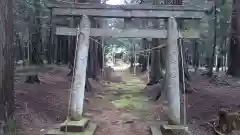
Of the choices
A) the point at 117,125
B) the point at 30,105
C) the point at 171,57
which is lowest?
the point at 117,125

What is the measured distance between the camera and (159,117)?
8.67 m

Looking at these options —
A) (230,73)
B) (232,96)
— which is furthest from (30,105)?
(230,73)

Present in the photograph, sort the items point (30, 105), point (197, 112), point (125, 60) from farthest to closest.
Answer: point (125, 60) < point (197, 112) < point (30, 105)

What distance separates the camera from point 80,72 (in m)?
7.16

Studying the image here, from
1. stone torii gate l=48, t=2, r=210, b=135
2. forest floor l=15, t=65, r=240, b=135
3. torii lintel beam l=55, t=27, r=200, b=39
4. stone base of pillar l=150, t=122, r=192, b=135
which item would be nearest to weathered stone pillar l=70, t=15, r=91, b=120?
stone torii gate l=48, t=2, r=210, b=135

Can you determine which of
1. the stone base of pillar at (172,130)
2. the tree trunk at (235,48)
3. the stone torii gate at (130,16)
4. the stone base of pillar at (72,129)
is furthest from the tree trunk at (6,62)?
the tree trunk at (235,48)

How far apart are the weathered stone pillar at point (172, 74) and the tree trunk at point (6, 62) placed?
3.72 m

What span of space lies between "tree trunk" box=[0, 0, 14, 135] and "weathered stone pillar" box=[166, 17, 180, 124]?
3720 millimetres

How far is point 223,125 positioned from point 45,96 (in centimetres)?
581

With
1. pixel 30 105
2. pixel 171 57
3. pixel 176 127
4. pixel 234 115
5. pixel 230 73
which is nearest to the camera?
pixel 234 115

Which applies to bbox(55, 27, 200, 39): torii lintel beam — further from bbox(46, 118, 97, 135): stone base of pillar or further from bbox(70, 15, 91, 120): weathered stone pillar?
bbox(46, 118, 97, 135): stone base of pillar

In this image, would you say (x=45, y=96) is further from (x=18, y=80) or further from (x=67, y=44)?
(x=67, y=44)

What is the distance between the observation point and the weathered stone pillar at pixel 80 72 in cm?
681

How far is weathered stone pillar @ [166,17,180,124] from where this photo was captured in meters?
6.90
